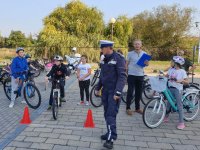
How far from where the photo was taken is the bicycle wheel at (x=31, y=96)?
7.58m

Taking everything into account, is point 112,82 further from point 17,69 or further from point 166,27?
point 166,27

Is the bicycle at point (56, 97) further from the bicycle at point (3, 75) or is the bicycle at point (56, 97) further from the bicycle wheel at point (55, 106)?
the bicycle at point (3, 75)

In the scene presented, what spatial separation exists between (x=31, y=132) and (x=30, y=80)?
282 centimetres

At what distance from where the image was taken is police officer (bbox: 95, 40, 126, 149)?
14.8ft

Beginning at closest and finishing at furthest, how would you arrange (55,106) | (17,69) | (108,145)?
(108,145) < (55,106) < (17,69)

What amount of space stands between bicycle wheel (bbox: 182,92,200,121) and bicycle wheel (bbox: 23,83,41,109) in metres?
3.95

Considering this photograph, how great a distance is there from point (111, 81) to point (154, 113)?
5.67ft

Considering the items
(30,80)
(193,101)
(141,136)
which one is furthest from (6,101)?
(193,101)

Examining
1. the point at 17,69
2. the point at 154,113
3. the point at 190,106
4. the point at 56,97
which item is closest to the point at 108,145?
the point at 154,113

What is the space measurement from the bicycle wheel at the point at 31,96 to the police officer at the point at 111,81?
3402 millimetres

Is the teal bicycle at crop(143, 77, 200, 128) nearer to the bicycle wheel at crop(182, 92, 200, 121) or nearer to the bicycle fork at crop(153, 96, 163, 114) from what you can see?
the bicycle fork at crop(153, 96, 163, 114)

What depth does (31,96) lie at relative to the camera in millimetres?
7680

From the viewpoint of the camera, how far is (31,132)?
213 inches

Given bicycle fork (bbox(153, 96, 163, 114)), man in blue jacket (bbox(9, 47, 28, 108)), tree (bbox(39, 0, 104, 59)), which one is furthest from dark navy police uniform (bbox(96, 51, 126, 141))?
tree (bbox(39, 0, 104, 59))
